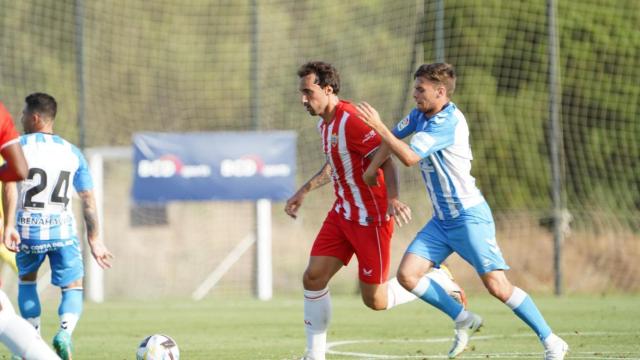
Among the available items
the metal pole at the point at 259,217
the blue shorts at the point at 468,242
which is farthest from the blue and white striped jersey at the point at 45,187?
the metal pole at the point at 259,217

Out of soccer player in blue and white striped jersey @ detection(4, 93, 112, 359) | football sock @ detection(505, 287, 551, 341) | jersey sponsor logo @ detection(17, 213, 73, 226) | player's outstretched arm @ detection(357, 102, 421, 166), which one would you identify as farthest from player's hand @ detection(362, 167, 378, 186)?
jersey sponsor logo @ detection(17, 213, 73, 226)

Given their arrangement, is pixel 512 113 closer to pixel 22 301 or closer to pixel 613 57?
pixel 613 57

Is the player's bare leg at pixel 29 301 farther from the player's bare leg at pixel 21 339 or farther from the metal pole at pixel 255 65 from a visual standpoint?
the metal pole at pixel 255 65

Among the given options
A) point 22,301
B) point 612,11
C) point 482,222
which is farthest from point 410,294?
point 612,11

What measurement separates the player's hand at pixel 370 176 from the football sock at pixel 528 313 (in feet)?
4.48

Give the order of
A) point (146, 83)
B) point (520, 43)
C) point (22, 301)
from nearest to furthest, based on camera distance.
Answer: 1. point (22, 301)
2. point (520, 43)
3. point (146, 83)

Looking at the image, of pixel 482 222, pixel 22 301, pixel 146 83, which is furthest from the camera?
pixel 146 83

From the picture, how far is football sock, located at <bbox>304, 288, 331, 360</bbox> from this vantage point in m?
8.00

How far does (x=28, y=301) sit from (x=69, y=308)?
0.37 meters

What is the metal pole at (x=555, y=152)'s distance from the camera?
18.2 meters

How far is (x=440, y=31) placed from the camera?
1877cm

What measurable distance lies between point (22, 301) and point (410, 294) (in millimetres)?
3163

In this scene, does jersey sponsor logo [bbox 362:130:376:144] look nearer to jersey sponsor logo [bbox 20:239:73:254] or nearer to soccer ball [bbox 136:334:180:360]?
soccer ball [bbox 136:334:180:360]

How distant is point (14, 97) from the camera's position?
71.7 ft
